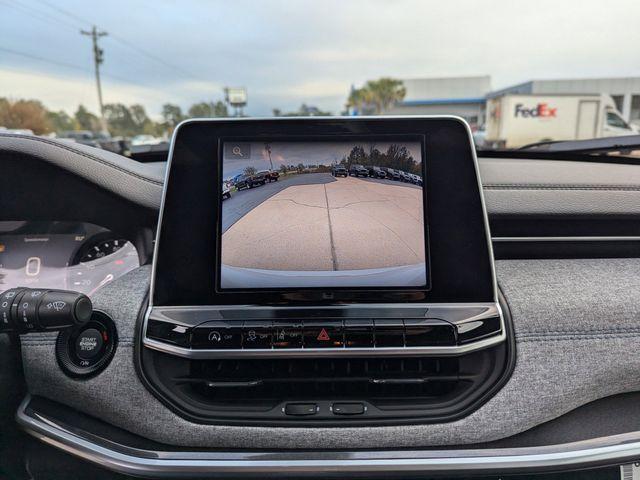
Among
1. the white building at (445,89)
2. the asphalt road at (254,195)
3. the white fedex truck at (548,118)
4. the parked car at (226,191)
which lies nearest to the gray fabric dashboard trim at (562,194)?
the asphalt road at (254,195)

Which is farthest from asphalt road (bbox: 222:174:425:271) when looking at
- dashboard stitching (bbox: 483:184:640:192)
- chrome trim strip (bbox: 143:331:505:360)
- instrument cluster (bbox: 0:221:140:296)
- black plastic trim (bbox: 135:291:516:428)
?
instrument cluster (bbox: 0:221:140:296)

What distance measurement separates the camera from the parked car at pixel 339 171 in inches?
57.3

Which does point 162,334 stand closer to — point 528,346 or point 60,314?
point 60,314

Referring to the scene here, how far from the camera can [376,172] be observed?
1462mm

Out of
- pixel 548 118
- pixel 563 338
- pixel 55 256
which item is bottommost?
pixel 563 338

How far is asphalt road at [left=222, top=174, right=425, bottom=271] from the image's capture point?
4.73 ft

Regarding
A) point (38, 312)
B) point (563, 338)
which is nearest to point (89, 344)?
point (38, 312)

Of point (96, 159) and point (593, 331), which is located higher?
point (96, 159)

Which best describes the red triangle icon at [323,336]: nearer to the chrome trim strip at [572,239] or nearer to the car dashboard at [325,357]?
the car dashboard at [325,357]

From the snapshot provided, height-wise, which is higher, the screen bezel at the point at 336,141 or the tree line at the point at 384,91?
the tree line at the point at 384,91

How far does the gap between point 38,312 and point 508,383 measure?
1.47 metres

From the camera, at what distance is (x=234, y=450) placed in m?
1.45

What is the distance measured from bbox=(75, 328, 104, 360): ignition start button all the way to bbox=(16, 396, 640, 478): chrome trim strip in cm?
27

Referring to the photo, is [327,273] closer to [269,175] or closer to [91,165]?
[269,175]
